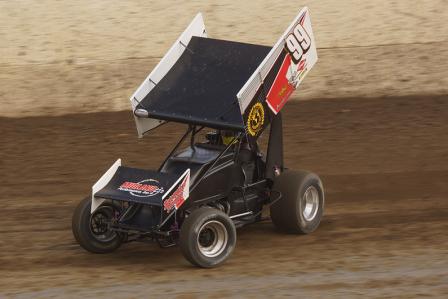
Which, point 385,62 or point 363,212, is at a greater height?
point 385,62

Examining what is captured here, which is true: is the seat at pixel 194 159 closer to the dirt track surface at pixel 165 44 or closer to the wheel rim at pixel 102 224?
the wheel rim at pixel 102 224

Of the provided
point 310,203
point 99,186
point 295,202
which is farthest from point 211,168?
point 310,203

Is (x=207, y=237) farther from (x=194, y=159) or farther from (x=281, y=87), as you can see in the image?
(x=281, y=87)

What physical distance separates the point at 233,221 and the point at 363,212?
1.96 metres

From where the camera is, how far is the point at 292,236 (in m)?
11.3

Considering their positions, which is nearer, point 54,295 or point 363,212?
point 54,295

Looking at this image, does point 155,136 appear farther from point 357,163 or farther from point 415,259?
point 415,259

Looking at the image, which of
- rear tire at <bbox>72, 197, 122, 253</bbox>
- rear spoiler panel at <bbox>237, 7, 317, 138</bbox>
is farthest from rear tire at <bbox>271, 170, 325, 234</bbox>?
rear tire at <bbox>72, 197, 122, 253</bbox>

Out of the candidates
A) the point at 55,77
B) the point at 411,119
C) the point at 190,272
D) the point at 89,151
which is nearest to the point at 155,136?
the point at 89,151

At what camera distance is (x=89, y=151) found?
14922mm

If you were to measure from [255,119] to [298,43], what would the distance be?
1153 millimetres

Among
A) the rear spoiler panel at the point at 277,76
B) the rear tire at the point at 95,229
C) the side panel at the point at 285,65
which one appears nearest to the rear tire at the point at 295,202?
the rear spoiler panel at the point at 277,76

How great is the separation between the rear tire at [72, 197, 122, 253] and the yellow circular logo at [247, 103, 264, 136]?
1679mm

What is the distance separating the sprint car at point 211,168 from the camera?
1021 centimetres
